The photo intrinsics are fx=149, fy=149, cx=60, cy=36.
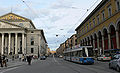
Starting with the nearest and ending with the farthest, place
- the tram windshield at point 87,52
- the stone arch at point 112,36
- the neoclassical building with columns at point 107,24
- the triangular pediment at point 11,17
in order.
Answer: the tram windshield at point 87,52 < the neoclassical building with columns at point 107,24 < the stone arch at point 112,36 < the triangular pediment at point 11,17

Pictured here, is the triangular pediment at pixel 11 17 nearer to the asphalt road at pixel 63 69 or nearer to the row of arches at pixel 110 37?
the row of arches at pixel 110 37

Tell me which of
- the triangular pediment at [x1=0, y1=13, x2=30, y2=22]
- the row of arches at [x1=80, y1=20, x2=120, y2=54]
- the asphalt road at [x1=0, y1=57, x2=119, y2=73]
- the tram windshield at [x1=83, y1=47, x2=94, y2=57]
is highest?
the triangular pediment at [x1=0, y1=13, x2=30, y2=22]

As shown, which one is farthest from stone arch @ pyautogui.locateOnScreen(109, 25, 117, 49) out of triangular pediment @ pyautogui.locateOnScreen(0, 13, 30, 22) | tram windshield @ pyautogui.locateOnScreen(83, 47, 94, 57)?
triangular pediment @ pyautogui.locateOnScreen(0, 13, 30, 22)

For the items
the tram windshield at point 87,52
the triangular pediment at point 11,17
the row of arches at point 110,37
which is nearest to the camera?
the tram windshield at point 87,52

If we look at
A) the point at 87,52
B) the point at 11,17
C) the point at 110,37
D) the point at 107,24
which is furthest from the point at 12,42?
the point at 87,52

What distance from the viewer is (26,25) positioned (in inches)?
3145

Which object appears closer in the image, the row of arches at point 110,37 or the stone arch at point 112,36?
the row of arches at point 110,37

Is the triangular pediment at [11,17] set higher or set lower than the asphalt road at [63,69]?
higher

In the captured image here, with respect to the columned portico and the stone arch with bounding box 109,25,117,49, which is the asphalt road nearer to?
the stone arch with bounding box 109,25,117,49

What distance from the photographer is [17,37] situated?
76.2 m

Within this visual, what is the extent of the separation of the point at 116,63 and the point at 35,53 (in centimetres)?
6708

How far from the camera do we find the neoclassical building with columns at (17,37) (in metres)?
71.4

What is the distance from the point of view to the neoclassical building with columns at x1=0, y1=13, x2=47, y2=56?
7138 centimetres

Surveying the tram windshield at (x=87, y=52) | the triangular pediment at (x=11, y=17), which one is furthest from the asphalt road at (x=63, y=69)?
the triangular pediment at (x=11, y=17)
